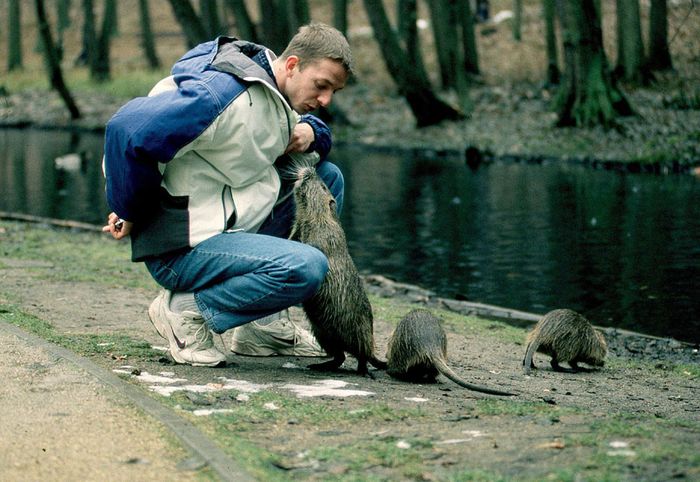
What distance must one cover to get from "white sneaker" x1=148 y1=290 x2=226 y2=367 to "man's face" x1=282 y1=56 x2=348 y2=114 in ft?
4.25

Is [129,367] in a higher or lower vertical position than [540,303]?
higher

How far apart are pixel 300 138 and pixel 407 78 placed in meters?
22.7

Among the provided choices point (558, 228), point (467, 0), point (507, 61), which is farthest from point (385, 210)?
point (507, 61)

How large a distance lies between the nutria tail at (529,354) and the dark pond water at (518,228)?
266 cm

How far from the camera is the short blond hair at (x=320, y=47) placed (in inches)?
216

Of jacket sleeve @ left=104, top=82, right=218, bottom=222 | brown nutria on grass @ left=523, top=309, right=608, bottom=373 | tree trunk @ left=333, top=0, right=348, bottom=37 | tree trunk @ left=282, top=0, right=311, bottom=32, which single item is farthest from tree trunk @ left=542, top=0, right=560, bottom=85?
jacket sleeve @ left=104, top=82, right=218, bottom=222

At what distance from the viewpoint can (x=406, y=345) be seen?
5.88 m

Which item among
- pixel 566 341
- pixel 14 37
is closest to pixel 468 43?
pixel 14 37

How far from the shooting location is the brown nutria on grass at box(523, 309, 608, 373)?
7.06 m

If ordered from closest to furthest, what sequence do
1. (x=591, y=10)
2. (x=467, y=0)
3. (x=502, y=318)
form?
(x=502, y=318), (x=591, y=10), (x=467, y=0)

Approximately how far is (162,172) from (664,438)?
284cm

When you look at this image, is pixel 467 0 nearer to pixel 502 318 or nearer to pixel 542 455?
pixel 502 318

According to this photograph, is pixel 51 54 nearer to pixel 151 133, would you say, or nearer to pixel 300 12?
pixel 300 12

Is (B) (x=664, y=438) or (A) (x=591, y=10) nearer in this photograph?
(B) (x=664, y=438)
